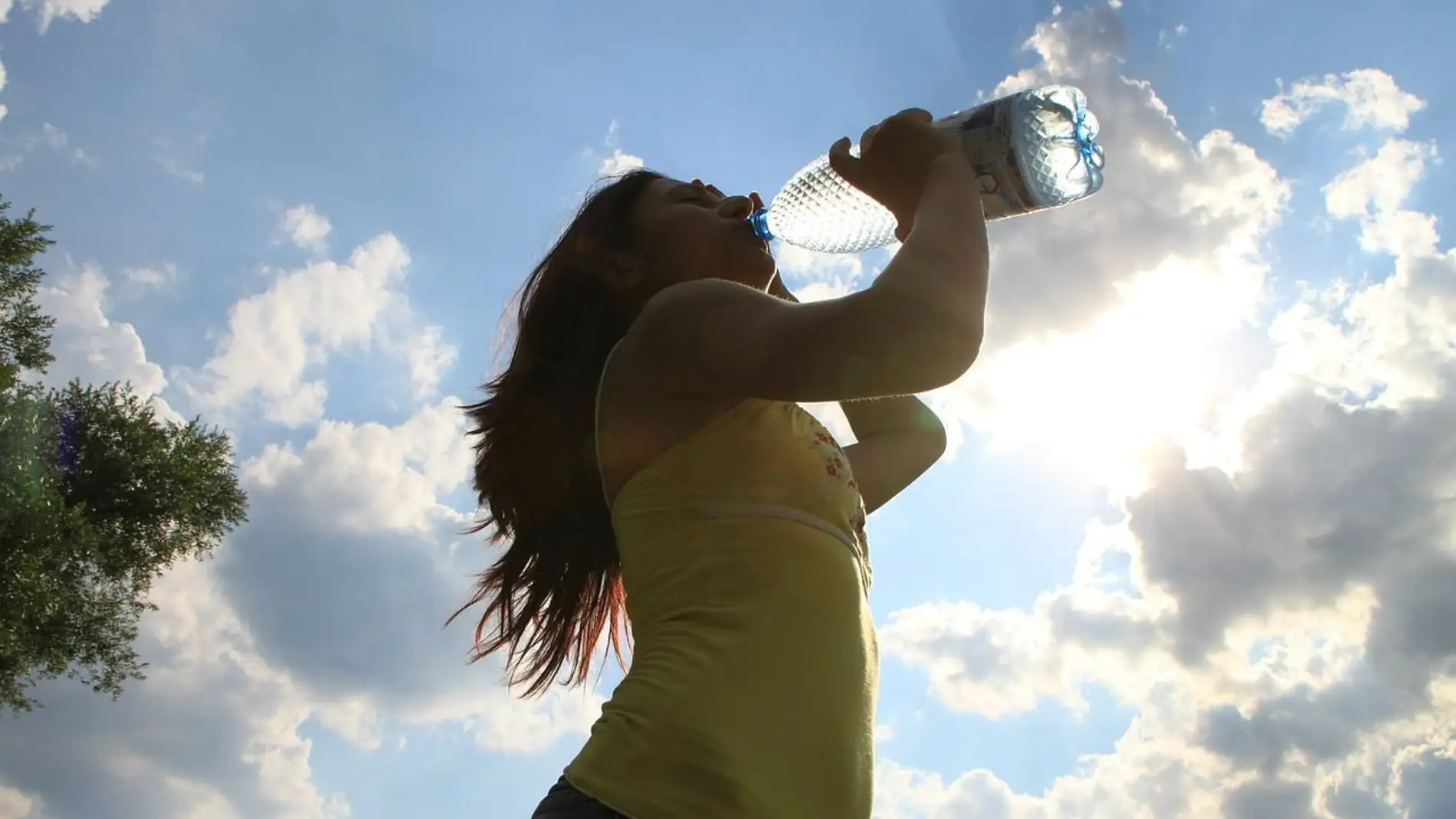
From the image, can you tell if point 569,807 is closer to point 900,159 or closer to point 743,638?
point 743,638

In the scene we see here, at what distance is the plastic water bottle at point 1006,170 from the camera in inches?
86.1

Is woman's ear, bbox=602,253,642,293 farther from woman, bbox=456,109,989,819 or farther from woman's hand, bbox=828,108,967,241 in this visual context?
woman's hand, bbox=828,108,967,241

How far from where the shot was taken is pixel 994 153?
2.18m

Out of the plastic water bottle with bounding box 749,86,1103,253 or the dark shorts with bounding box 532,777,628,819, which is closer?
the dark shorts with bounding box 532,777,628,819

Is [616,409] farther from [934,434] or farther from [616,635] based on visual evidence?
[934,434]

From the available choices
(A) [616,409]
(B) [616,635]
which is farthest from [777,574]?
(B) [616,635]

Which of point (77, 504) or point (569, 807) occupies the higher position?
point (77, 504)

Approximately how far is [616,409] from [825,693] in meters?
0.68

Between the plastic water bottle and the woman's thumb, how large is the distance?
0.13 meters

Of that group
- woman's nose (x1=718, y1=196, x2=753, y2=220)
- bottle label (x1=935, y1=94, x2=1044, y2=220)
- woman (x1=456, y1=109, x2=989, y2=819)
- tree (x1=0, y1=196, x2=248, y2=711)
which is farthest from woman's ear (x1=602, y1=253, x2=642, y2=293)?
tree (x1=0, y1=196, x2=248, y2=711)

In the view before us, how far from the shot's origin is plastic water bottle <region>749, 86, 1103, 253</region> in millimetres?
2188

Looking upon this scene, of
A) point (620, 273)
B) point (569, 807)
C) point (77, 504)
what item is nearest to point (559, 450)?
point (620, 273)

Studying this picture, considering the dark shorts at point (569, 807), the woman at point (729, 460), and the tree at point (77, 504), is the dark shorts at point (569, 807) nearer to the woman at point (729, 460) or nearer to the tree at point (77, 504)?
the woman at point (729, 460)

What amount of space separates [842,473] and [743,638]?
457 millimetres
